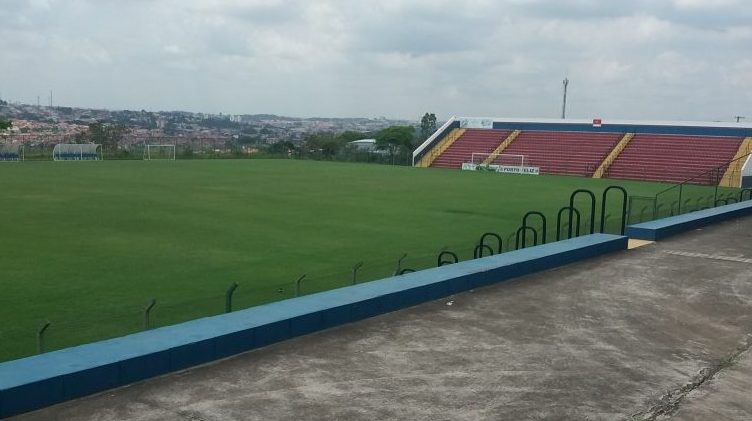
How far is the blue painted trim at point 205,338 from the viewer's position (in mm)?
5859

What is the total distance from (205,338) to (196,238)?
1066 cm

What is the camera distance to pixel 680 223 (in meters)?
16.7

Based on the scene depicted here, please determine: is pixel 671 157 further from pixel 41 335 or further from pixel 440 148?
pixel 41 335

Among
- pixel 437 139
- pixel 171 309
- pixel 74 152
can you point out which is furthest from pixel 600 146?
pixel 171 309

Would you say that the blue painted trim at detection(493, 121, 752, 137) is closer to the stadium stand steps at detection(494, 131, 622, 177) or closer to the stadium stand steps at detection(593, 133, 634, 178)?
the stadium stand steps at detection(494, 131, 622, 177)

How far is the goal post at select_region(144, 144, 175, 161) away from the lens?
205 ft


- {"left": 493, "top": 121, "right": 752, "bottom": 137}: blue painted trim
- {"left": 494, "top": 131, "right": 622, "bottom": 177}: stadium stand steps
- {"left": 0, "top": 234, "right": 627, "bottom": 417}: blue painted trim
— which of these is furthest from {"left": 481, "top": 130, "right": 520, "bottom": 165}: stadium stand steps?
{"left": 0, "top": 234, "right": 627, "bottom": 417}: blue painted trim

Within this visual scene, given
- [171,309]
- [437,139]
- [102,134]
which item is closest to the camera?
→ [171,309]

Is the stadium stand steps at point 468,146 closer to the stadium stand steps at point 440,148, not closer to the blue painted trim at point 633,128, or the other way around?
the stadium stand steps at point 440,148

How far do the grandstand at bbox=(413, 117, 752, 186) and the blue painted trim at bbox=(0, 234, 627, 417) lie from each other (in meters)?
37.5

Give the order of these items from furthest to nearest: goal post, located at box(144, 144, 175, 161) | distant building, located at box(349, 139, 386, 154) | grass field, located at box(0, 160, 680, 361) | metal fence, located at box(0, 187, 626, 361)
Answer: distant building, located at box(349, 139, 386, 154) → goal post, located at box(144, 144, 175, 161) → grass field, located at box(0, 160, 680, 361) → metal fence, located at box(0, 187, 626, 361)

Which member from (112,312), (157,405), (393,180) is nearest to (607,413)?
(157,405)

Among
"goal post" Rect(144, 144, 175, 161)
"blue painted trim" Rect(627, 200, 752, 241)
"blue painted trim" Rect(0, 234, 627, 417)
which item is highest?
"goal post" Rect(144, 144, 175, 161)

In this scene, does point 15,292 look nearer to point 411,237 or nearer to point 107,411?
point 107,411
